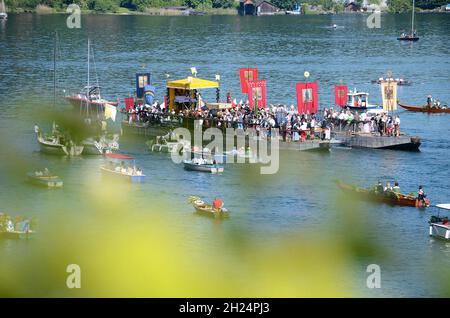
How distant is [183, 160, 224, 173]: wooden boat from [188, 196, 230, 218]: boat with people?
10.9m

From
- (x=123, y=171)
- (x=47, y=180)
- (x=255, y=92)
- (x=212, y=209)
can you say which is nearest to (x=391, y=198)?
(x=212, y=209)

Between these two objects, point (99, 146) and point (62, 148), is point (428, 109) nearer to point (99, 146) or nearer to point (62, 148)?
point (99, 146)

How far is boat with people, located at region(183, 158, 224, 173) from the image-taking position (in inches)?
3270

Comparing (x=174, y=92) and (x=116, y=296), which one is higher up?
(x=174, y=92)


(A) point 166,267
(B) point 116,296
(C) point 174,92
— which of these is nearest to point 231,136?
(C) point 174,92

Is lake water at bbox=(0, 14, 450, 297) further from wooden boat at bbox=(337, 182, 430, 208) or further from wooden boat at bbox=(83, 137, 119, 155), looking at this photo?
wooden boat at bbox=(83, 137, 119, 155)

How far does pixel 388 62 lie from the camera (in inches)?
6432

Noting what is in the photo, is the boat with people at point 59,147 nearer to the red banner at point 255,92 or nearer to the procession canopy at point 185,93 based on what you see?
the procession canopy at point 185,93

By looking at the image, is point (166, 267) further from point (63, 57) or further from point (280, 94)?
point (63, 57)

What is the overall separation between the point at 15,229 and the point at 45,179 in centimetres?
1222

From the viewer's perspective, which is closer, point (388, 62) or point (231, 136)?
point (231, 136)

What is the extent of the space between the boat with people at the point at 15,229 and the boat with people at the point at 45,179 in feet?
37.3

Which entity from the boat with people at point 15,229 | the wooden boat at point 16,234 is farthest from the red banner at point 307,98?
the wooden boat at point 16,234
